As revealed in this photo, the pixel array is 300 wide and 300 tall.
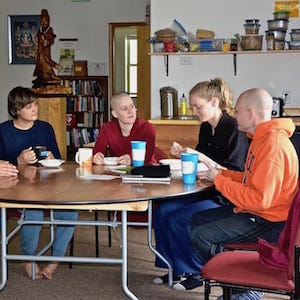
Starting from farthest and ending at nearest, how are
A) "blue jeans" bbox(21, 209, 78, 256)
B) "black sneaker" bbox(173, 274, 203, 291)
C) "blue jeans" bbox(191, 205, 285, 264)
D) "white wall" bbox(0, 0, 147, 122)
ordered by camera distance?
1. "white wall" bbox(0, 0, 147, 122)
2. "blue jeans" bbox(21, 209, 78, 256)
3. "black sneaker" bbox(173, 274, 203, 291)
4. "blue jeans" bbox(191, 205, 285, 264)

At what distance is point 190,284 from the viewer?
11.1ft

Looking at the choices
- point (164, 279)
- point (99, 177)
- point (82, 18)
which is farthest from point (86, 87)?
point (99, 177)

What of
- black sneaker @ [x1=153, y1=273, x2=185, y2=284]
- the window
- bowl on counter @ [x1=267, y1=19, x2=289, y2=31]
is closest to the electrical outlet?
bowl on counter @ [x1=267, y1=19, x2=289, y2=31]

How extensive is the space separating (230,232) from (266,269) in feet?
1.32

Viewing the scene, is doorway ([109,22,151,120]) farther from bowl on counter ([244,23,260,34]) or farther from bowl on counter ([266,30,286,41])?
bowl on counter ([266,30,286,41])

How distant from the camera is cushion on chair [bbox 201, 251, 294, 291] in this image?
218 centimetres

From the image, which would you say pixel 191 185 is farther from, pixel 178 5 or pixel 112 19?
pixel 112 19

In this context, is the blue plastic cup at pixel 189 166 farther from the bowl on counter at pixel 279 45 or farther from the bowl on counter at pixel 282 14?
the bowl on counter at pixel 282 14

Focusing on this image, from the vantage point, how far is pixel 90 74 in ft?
32.3

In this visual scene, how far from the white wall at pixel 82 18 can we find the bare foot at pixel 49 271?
645 cm

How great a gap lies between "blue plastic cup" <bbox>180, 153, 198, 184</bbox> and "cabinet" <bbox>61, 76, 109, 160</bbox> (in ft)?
23.5

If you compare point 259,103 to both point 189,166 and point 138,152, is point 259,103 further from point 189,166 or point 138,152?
point 138,152

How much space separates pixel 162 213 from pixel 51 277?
30.8 inches

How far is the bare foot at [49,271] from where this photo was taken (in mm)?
3590
